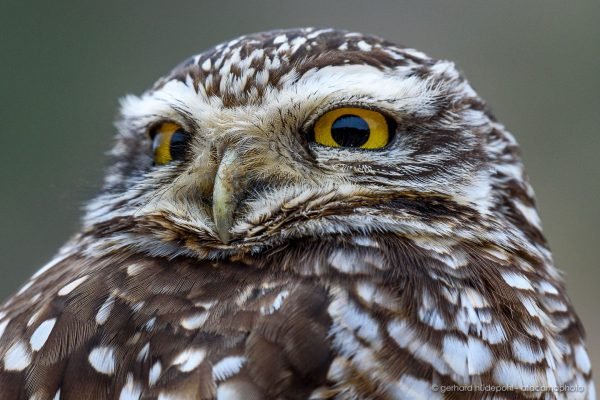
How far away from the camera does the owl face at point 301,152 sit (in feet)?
7.18

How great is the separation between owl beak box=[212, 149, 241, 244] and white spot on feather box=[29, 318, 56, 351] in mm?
448

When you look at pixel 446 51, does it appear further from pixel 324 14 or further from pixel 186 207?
pixel 186 207

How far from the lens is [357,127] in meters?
2.24

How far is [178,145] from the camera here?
238cm

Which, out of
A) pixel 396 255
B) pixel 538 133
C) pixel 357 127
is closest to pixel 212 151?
pixel 357 127

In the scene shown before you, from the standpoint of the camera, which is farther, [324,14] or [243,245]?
[324,14]

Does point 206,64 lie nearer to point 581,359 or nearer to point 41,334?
point 41,334

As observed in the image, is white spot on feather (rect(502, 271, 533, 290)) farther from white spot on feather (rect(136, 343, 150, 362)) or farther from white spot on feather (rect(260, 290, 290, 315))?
white spot on feather (rect(136, 343, 150, 362))

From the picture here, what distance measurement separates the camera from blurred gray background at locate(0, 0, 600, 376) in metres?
8.15

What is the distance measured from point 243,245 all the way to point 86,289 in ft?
1.28

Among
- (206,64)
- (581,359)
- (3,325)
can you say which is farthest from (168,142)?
(581,359)

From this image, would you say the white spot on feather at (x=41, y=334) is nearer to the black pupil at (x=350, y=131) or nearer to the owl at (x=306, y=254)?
the owl at (x=306, y=254)

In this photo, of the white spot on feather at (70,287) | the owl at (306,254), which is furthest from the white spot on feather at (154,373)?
the white spot on feather at (70,287)

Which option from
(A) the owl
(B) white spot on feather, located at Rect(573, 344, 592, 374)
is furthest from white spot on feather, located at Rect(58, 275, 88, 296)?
(B) white spot on feather, located at Rect(573, 344, 592, 374)
